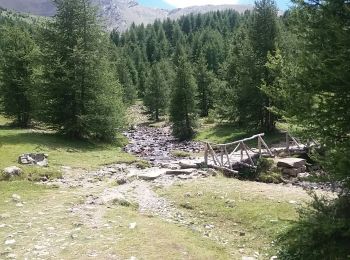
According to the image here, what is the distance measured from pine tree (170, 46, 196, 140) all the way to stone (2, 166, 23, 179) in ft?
92.8

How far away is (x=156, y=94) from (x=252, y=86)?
37.5m

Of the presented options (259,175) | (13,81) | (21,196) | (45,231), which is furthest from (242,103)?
(45,231)

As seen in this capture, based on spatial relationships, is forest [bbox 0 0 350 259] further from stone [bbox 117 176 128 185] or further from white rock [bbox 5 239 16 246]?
stone [bbox 117 176 128 185]

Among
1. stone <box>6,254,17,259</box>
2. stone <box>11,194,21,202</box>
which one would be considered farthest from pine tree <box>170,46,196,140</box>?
stone <box>6,254,17,259</box>

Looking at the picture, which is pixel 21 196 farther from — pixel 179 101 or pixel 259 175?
pixel 179 101

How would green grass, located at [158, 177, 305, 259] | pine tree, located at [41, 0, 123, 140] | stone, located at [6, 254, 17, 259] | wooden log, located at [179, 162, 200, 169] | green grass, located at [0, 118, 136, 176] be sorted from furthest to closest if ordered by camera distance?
pine tree, located at [41, 0, 123, 140] < green grass, located at [0, 118, 136, 176] < wooden log, located at [179, 162, 200, 169] < green grass, located at [158, 177, 305, 259] < stone, located at [6, 254, 17, 259]

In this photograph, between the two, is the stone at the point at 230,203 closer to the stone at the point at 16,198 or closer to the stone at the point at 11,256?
the stone at the point at 11,256

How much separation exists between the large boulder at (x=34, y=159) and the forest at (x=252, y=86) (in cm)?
985

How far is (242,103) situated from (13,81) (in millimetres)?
25100

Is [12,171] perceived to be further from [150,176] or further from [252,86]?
[252,86]

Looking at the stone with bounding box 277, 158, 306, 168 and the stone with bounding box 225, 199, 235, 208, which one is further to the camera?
the stone with bounding box 277, 158, 306, 168

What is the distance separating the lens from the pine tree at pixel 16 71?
4562 cm

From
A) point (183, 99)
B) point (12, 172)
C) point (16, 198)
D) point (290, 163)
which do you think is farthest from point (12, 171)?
point (183, 99)

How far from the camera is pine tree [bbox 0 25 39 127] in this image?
45625 millimetres
